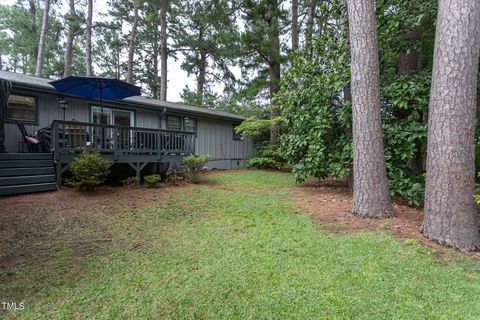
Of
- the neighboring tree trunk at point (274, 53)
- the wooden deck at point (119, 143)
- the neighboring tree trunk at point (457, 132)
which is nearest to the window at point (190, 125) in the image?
the wooden deck at point (119, 143)

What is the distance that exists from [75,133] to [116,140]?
3.07 feet

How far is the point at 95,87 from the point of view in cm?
696

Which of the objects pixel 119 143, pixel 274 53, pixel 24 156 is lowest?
pixel 24 156

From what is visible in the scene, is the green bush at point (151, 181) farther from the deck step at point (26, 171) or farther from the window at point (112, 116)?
the window at point (112, 116)

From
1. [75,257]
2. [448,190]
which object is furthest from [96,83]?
[448,190]

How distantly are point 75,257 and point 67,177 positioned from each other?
4.51 m

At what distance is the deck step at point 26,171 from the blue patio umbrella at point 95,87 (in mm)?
2057

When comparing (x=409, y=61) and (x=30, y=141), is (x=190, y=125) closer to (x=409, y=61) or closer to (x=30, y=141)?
(x=30, y=141)

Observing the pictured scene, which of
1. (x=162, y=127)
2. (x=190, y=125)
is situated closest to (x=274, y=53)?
(x=190, y=125)

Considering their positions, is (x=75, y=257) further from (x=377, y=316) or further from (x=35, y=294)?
(x=377, y=316)

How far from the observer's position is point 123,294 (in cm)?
220

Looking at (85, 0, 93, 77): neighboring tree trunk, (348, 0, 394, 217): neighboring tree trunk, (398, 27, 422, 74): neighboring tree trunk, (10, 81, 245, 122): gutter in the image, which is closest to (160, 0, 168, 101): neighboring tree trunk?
(85, 0, 93, 77): neighboring tree trunk

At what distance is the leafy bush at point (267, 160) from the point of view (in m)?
11.7

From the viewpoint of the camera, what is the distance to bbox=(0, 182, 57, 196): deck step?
17.2 ft
